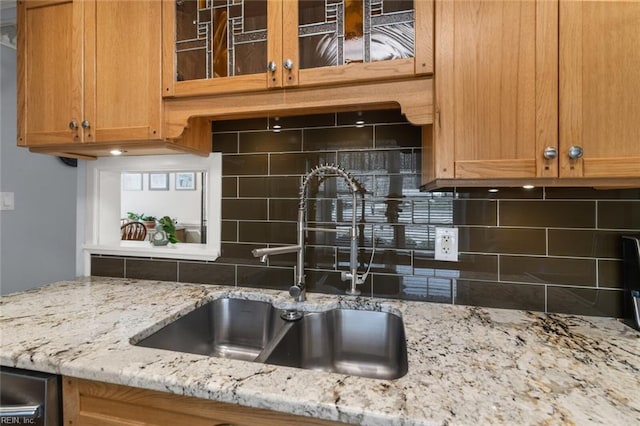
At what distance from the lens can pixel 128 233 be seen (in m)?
2.98

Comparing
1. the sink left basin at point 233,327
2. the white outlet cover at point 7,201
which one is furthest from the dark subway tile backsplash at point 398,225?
the white outlet cover at point 7,201

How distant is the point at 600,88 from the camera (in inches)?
33.5

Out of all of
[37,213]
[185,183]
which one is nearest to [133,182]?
[185,183]

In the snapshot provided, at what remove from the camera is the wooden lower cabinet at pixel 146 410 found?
706 millimetres

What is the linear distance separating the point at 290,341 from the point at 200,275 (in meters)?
0.61

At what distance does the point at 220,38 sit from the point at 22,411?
4.09 ft

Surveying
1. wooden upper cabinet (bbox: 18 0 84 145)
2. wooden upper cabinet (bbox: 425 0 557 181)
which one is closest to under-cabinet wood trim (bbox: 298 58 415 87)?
wooden upper cabinet (bbox: 425 0 557 181)

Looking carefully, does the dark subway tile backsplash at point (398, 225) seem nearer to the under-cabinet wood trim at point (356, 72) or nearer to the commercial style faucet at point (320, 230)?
the commercial style faucet at point (320, 230)

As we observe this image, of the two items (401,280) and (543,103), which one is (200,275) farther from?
(543,103)

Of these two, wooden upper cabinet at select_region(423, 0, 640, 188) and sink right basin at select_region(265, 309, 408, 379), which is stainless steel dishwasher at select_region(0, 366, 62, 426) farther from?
wooden upper cabinet at select_region(423, 0, 640, 188)

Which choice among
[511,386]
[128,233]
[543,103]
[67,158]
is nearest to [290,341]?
[511,386]

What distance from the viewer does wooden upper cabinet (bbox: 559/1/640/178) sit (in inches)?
32.9

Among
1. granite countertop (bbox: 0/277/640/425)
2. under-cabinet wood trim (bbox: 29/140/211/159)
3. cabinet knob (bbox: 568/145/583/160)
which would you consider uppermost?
under-cabinet wood trim (bbox: 29/140/211/159)

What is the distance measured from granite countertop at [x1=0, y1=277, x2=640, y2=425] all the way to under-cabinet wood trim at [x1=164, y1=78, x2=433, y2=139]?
0.68 metres
